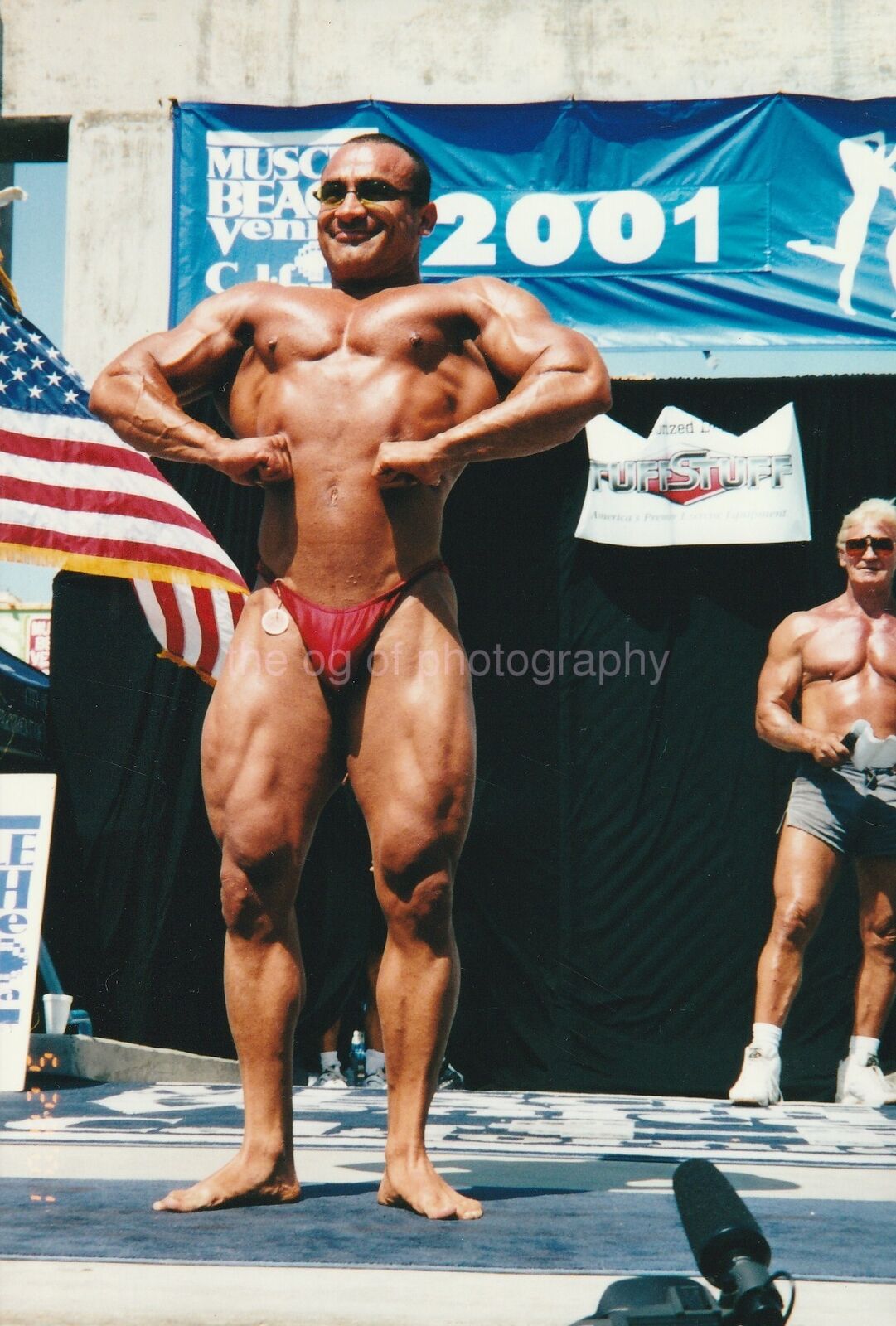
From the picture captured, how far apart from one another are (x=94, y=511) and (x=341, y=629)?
3.36 m

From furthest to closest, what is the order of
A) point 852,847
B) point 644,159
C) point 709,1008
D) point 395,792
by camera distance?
point 644,159, point 709,1008, point 852,847, point 395,792

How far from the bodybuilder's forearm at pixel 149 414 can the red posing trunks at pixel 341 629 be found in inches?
12.9

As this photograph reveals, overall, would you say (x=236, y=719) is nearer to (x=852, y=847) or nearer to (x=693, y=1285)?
(x=693, y=1285)

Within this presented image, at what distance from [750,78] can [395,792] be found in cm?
550

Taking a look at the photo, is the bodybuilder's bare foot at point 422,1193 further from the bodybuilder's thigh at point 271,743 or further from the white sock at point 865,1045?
the white sock at point 865,1045

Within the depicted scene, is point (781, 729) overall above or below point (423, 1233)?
above

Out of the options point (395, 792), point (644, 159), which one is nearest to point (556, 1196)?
point (395, 792)

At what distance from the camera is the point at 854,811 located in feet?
17.2

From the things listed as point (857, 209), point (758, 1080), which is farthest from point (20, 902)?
point (857, 209)

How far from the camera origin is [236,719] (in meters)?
2.51

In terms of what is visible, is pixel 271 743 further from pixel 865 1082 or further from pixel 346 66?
pixel 346 66

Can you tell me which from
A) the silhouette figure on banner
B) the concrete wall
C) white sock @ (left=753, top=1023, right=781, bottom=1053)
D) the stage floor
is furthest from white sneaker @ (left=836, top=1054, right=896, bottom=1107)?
the concrete wall

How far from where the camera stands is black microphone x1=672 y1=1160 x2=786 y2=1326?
1.07 m

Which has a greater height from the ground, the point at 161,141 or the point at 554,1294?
the point at 161,141
